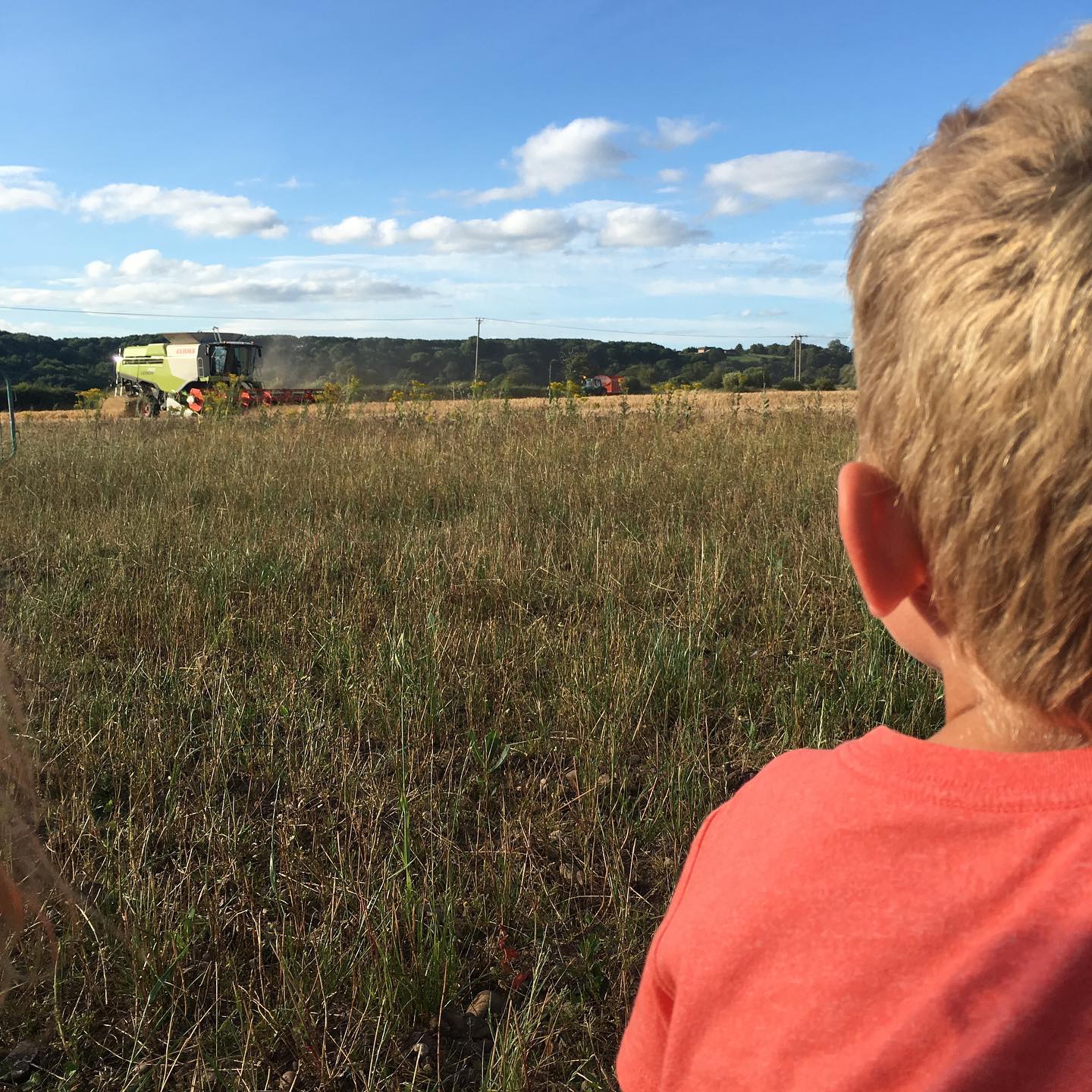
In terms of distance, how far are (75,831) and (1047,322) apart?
2.41 meters

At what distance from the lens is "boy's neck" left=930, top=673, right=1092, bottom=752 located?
2.00ft

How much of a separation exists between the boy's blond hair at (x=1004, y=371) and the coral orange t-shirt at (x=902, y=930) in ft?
0.31

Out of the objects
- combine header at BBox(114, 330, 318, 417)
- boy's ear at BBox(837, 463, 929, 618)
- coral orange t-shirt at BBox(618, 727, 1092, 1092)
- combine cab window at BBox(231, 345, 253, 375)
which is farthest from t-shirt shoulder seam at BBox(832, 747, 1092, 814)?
combine cab window at BBox(231, 345, 253, 375)

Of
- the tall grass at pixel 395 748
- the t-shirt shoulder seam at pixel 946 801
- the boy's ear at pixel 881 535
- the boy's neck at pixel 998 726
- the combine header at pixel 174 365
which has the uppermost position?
the combine header at pixel 174 365

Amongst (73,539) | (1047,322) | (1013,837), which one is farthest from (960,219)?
(73,539)

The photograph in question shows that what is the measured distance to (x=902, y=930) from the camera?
57 cm

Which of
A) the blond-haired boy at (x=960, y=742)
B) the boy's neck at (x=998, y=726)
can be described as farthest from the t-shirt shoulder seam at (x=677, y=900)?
the boy's neck at (x=998, y=726)

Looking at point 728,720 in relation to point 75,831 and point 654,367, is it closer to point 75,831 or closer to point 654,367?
point 75,831

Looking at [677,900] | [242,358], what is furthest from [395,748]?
[242,358]

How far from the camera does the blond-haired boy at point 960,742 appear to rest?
1.78ft

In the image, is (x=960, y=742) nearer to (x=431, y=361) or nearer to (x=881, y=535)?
(x=881, y=535)

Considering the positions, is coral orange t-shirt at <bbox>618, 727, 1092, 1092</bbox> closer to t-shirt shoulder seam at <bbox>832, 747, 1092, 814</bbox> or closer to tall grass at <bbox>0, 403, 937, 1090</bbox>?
t-shirt shoulder seam at <bbox>832, 747, 1092, 814</bbox>

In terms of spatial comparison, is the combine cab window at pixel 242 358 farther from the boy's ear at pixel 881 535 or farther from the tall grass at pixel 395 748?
the boy's ear at pixel 881 535

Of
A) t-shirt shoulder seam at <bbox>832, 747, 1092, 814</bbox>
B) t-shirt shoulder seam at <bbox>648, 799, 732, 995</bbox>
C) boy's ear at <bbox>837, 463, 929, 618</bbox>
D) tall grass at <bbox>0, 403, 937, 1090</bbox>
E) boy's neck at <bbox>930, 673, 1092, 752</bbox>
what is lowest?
tall grass at <bbox>0, 403, 937, 1090</bbox>
